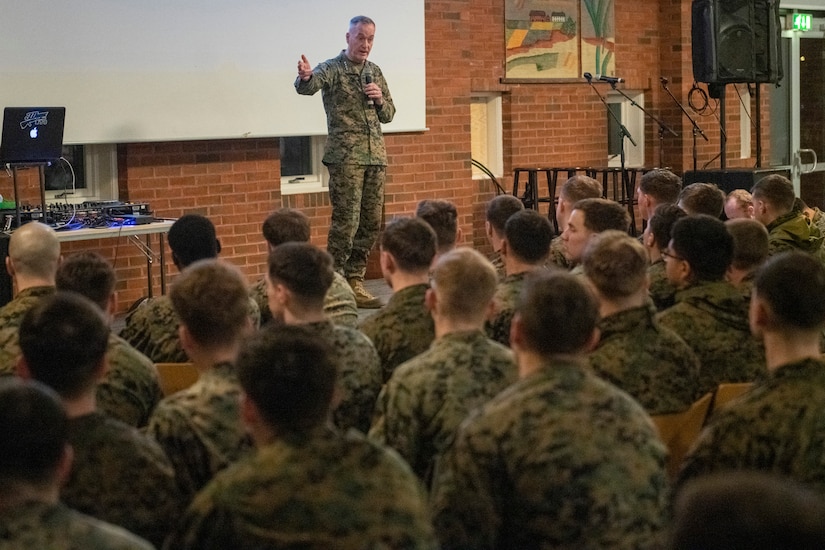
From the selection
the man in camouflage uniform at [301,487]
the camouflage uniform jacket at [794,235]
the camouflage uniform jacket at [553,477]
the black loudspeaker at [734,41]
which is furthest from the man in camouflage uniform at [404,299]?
the black loudspeaker at [734,41]

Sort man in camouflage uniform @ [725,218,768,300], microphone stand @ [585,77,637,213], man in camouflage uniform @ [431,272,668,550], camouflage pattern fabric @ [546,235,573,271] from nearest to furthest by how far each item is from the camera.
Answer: man in camouflage uniform @ [431,272,668,550]
man in camouflage uniform @ [725,218,768,300]
camouflage pattern fabric @ [546,235,573,271]
microphone stand @ [585,77,637,213]

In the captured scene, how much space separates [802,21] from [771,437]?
1076 centimetres

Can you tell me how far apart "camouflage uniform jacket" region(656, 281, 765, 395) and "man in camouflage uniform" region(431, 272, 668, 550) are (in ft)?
4.24

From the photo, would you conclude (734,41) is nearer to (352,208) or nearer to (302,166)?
(302,166)

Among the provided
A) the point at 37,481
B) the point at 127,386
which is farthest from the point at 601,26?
the point at 37,481

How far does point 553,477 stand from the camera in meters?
2.17

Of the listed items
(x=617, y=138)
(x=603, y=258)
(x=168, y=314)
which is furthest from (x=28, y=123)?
(x=617, y=138)

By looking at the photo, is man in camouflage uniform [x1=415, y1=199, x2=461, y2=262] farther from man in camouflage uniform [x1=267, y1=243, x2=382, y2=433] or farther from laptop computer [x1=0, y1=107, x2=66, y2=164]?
laptop computer [x1=0, y1=107, x2=66, y2=164]

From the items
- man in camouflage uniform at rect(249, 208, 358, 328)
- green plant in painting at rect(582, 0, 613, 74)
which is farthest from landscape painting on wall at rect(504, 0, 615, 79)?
man in camouflage uniform at rect(249, 208, 358, 328)

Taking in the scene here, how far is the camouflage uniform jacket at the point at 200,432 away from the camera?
→ 8.29 feet

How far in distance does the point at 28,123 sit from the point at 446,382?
169 inches

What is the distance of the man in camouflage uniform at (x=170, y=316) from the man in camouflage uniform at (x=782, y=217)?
277 cm

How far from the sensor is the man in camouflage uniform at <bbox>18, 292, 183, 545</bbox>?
2.26 m

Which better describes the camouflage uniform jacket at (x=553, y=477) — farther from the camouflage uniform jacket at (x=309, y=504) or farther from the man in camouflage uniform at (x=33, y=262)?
the man in camouflage uniform at (x=33, y=262)
